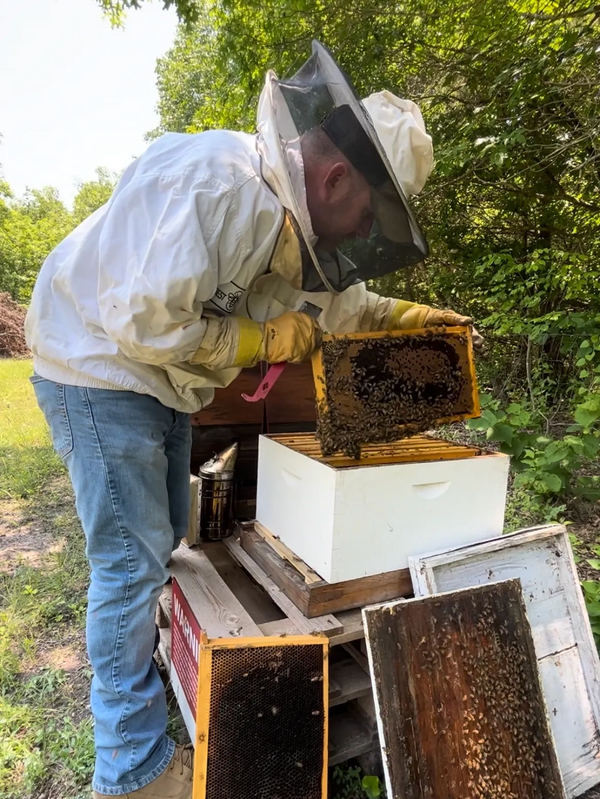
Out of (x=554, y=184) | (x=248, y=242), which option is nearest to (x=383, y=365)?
(x=248, y=242)

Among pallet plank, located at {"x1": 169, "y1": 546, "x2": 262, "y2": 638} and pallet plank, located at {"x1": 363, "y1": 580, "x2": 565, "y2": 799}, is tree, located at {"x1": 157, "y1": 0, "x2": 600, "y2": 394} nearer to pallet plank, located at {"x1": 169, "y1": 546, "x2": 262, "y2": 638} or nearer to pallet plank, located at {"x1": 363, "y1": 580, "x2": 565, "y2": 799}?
pallet plank, located at {"x1": 363, "y1": 580, "x2": 565, "y2": 799}

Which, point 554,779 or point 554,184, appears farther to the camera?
point 554,184

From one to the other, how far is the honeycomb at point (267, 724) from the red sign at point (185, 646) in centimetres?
23

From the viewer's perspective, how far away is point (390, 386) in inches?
64.7

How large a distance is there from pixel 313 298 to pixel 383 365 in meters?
0.47

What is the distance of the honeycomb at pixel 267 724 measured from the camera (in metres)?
1.37

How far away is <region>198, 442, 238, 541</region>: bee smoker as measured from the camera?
2.19 m

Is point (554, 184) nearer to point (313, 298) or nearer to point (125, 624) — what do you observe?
point (313, 298)

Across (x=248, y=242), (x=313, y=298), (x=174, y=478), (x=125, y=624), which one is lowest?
(x=125, y=624)

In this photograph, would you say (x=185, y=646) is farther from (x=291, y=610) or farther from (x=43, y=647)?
(x=43, y=647)

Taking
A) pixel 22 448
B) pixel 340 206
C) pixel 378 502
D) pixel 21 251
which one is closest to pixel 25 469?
pixel 22 448

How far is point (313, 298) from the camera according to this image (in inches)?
76.9

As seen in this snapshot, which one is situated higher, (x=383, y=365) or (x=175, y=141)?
(x=175, y=141)

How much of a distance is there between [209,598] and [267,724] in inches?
18.3
